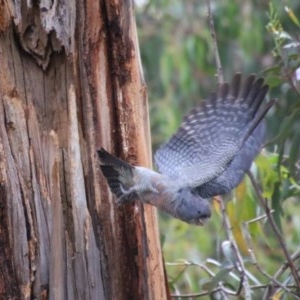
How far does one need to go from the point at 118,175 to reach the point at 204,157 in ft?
1.34

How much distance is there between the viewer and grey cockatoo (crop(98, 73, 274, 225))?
291 cm

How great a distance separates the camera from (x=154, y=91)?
23.3ft

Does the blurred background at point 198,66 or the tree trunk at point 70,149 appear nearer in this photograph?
the tree trunk at point 70,149

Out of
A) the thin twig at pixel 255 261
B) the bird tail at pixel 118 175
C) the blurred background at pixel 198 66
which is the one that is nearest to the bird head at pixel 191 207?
the bird tail at pixel 118 175

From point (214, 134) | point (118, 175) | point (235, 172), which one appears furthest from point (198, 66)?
point (118, 175)

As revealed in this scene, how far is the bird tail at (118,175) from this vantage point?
108 inches

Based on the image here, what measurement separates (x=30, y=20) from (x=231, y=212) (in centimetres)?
122

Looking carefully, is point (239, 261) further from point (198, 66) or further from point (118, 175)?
point (198, 66)

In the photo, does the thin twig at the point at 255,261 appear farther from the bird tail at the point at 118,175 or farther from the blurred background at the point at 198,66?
the blurred background at the point at 198,66

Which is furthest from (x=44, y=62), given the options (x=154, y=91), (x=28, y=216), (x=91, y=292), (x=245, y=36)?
Answer: (x=154, y=91)

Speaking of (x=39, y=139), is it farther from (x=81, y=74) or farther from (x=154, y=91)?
(x=154, y=91)

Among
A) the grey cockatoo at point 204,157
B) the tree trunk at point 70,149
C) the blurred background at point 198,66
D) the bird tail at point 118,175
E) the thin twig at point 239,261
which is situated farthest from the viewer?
the blurred background at point 198,66

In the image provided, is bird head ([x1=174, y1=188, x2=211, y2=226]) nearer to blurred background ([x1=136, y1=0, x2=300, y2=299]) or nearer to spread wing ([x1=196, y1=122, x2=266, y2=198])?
spread wing ([x1=196, y1=122, x2=266, y2=198])

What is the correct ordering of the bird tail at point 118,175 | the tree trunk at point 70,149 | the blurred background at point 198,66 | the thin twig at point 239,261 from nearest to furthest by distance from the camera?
1. the tree trunk at point 70,149
2. the bird tail at point 118,175
3. the thin twig at point 239,261
4. the blurred background at point 198,66
